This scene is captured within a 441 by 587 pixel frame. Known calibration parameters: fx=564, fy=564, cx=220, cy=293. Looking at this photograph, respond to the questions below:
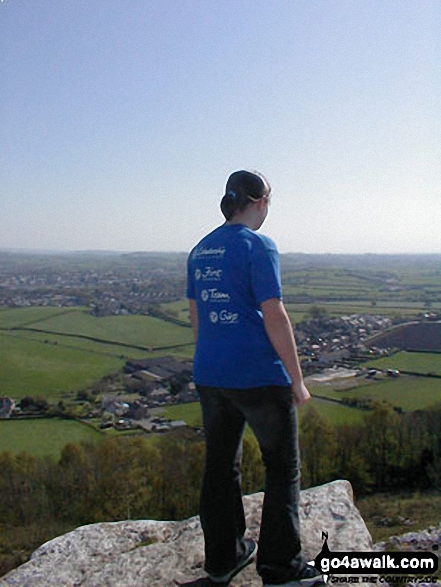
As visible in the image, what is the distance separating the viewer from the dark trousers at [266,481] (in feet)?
11.1

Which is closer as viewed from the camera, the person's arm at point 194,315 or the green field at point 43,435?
the person's arm at point 194,315

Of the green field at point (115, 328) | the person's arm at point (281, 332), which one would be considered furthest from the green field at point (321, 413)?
the person's arm at point (281, 332)

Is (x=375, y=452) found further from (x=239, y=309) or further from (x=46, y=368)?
(x=46, y=368)

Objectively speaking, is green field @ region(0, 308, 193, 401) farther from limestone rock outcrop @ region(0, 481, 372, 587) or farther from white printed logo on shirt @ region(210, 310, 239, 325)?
white printed logo on shirt @ region(210, 310, 239, 325)

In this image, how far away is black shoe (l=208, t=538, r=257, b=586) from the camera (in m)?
3.65

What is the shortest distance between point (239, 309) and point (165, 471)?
1729 centimetres

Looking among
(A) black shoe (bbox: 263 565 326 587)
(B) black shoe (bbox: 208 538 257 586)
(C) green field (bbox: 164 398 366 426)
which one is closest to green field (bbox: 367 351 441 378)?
(C) green field (bbox: 164 398 366 426)

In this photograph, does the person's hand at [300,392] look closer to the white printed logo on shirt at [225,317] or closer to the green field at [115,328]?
the white printed logo on shirt at [225,317]

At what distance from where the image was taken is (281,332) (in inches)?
127

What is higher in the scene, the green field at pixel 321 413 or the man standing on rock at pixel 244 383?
the man standing on rock at pixel 244 383

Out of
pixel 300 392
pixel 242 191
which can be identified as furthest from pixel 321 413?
pixel 242 191

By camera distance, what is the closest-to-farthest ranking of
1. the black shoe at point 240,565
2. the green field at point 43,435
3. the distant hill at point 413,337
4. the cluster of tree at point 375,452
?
the black shoe at point 240,565 < the cluster of tree at point 375,452 < the green field at point 43,435 < the distant hill at point 413,337

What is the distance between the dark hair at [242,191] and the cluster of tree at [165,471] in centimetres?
1470

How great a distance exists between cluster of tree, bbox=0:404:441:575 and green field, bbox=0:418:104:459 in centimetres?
243
